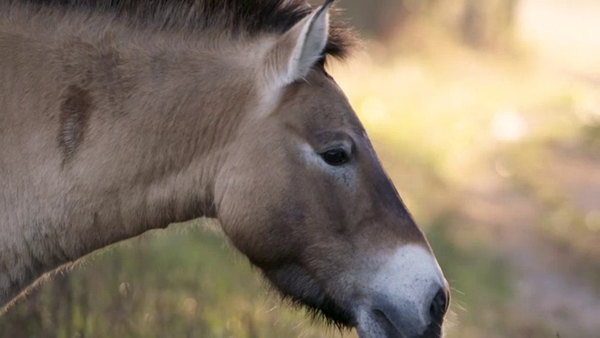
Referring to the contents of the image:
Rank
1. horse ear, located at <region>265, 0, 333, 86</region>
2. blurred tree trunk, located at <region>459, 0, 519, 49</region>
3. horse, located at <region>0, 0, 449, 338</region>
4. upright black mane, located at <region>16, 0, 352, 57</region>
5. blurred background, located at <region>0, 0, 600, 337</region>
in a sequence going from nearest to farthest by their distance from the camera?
horse ear, located at <region>265, 0, 333, 86</region> → horse, located at <region>0, 0, 449, 338</region> → upright black mane, located at <region>16, 0, 352, 57</region> → blurred background, located at <region>0, 0, 600, 337</region> → blurred tree trunk, located at <region>459, 0, 519, 49</region>

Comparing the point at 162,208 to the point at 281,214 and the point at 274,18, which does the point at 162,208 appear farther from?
the point at 274,18

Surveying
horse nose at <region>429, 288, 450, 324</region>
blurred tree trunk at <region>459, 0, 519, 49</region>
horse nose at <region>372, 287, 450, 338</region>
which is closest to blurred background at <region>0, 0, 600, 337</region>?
blurred tree trunk at <region>459, 0, 519, 49</region>

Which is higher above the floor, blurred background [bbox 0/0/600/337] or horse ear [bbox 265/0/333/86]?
horse ear [bbox 265/0/333/86]

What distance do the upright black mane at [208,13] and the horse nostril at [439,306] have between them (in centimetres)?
95

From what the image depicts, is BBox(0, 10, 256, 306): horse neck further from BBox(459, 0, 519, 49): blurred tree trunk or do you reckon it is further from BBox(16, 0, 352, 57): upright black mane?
BBox(459, 0, 519, 49): blurred tree trunk

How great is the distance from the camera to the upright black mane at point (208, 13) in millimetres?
4598

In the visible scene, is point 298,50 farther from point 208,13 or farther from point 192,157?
point 192,157

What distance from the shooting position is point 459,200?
13.1 m

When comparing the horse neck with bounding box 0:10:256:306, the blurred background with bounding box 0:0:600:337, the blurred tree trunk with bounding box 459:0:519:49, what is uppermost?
the horse neck with bounding box 0:10:256:306

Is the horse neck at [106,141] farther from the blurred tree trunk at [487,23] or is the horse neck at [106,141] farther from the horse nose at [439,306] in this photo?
the blurred tree trunk at [487,23]

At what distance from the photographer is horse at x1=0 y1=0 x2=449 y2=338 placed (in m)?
4.45

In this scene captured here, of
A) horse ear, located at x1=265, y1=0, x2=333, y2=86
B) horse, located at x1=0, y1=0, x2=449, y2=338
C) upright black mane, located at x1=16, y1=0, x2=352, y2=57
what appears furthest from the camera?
upright black mane, located at x1=16, y1=0, x2=352, y2=57

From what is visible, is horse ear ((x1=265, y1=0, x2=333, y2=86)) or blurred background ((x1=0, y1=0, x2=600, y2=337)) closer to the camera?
horse ear ((x1=265, y1=0, x2=333, y2=86))

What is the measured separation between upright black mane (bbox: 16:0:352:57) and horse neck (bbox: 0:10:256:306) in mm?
94
